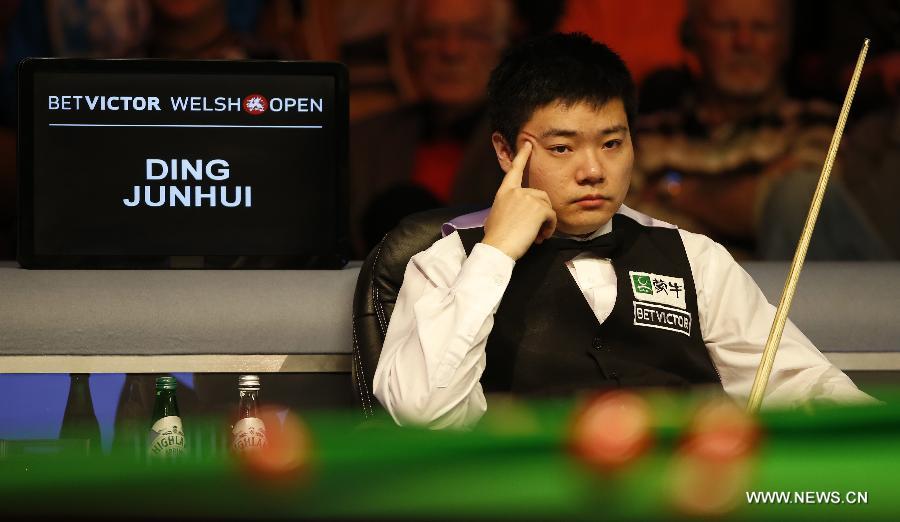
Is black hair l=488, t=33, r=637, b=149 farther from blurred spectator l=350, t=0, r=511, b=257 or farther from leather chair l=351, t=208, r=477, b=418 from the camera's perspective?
blurred spectator l=350, t=0, r=511, b=257

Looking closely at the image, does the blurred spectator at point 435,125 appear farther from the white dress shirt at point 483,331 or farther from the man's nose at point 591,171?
the man's nose at point 591,171

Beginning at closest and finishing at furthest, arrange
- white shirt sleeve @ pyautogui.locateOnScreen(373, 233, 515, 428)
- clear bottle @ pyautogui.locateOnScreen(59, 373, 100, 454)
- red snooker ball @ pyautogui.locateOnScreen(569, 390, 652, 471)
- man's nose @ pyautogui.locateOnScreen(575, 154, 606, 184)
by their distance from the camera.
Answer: red snooker ball @ pyautogui.locateOnScreen(569, 390, 652, 471), white shirt sleeve @ pyautogui.locateOnScreen(373, 233, 515, 428), man's nose @ pyautogui.locateOnScreen(575, 154, 606, 184), clear bottle @ pyautogui.locateOnScreen(59, 373, 100, 454)

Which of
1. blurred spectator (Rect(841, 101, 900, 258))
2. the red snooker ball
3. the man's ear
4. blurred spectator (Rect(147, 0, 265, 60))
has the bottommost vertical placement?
the red snooker ball

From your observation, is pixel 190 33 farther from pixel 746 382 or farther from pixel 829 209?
pixel 746 382

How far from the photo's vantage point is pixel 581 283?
205 cm

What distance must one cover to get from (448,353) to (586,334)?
281mm

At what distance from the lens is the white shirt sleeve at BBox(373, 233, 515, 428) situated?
1.75m

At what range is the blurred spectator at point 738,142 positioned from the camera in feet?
17.5

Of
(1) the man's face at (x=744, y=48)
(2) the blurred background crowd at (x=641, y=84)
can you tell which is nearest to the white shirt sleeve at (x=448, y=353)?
(2) the blurred background crowd at (x=641, y=84)

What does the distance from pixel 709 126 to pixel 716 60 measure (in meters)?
0.29

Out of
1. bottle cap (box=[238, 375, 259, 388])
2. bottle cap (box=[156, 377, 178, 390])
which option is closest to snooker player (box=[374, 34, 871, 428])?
bottle cap (box=[238, 375, 259, 388])

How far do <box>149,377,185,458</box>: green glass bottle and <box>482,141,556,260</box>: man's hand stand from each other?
0.52 meters

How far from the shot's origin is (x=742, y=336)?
2.01m

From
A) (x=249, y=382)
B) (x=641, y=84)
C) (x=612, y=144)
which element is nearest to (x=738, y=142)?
(x=641, y=84)
